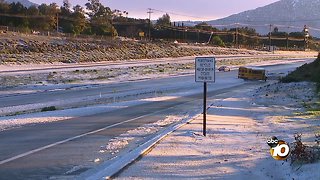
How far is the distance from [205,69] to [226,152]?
3.35 meters

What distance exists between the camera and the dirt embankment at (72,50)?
206ft

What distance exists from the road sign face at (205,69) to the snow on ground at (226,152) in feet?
5.43

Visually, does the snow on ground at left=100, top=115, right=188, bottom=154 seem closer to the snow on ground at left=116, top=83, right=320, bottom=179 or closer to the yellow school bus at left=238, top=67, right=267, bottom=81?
the snow on ground at left=116, top=83, right=320, bottom=179

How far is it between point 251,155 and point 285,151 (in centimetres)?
415

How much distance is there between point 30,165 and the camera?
10133 millimetres

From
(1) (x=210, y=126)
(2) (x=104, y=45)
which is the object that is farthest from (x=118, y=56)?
(1) (x=210, y=126)

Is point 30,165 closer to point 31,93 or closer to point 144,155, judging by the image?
point 144,155

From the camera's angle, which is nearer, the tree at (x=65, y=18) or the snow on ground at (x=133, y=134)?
the snow on ground at (x=133, y=134)

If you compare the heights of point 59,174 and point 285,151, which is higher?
point 285,151

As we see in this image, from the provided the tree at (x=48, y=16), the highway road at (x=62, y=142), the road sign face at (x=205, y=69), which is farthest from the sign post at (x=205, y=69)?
the tree at (x=48, y=16)

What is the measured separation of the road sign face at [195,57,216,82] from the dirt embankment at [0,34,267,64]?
149 ft

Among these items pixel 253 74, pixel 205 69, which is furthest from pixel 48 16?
pixel 205 69

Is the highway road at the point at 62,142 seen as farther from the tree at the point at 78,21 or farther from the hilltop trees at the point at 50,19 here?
the tree at the point at 78,21

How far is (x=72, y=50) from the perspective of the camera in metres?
73.1
